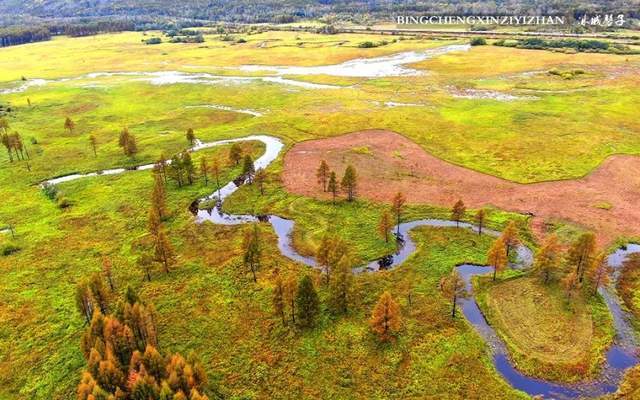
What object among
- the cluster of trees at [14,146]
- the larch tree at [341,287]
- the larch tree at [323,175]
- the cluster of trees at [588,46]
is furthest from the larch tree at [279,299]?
the cluster of trees at [588,46]

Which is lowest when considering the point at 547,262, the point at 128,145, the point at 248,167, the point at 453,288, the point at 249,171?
the point at 453,288

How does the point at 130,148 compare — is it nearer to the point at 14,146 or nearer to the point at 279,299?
the point at 14,146

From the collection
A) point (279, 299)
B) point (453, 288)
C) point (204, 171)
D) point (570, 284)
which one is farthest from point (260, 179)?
point (570, 284)

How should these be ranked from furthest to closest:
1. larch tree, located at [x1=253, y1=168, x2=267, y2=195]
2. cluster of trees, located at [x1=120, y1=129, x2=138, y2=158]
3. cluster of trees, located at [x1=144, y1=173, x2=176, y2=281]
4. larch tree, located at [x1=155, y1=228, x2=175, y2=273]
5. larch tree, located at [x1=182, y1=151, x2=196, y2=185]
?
1. cluster of trees, located at [x1=120, y1=129, x2=138, y2=158]
2. larch tree, located at [x1=182, y1=151, x2=196, y2=185]
3. larch tree, located at [x1=253, y1=168, x2=267, y2=195]
4. larch tree, located at [x1=155, y1=228, x2=175, y2=273]
5. cluster of trees, located at [x1=144, y1=173, x2=176, y2=281]

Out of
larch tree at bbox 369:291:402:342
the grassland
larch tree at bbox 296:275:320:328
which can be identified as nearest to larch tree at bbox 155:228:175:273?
the grassland

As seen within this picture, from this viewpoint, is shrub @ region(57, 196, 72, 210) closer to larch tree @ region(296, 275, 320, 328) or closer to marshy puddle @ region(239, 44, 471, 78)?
larch tree @ region(296, 275, 320, 328)
